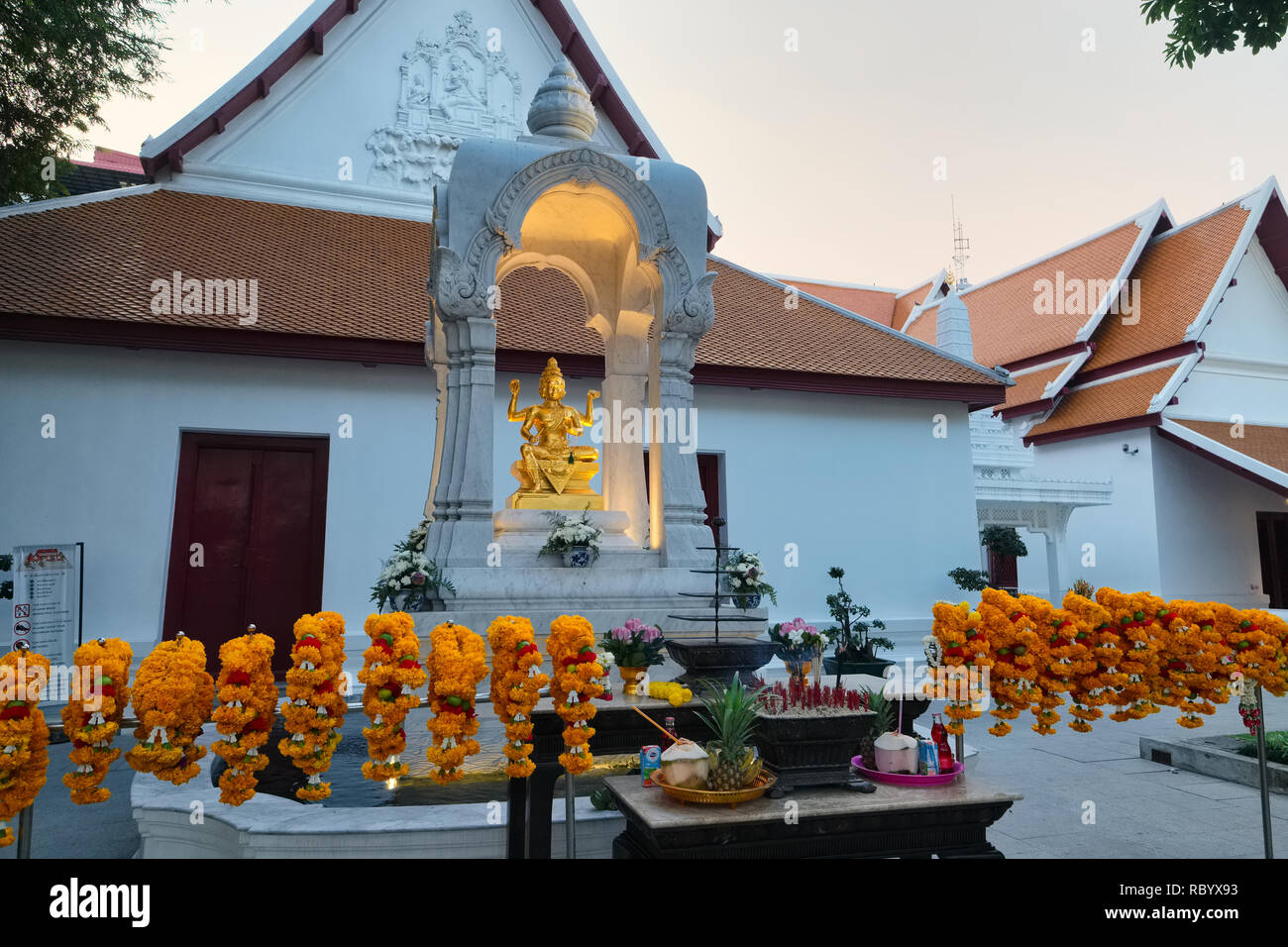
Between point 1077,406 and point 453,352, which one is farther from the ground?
point 1077,406

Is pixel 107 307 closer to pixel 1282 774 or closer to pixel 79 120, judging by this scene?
pixel 79 120

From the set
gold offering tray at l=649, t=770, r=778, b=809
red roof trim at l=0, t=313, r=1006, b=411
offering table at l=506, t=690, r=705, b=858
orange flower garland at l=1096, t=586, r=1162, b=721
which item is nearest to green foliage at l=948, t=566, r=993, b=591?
red roof trim at l=0, t=313, r=1006, b=411

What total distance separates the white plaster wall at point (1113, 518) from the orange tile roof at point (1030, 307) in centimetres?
242

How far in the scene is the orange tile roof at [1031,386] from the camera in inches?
683

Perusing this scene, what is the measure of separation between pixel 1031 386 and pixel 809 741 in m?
16.6

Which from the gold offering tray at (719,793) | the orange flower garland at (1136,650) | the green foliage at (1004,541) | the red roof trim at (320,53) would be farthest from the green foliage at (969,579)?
the gold offering tray at (719,793)

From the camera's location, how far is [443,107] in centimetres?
1348

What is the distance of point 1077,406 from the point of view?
1698 centimetres

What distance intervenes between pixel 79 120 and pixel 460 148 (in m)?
8.79

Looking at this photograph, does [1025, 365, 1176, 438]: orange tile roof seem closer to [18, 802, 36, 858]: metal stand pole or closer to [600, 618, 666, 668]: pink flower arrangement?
[600, 618, 666, 668]: pink flower arrangement

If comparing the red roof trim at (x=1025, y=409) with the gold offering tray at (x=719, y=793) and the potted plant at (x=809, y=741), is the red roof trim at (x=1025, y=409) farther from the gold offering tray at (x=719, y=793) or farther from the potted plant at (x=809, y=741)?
the gold offering tray at (x=719, y=793)
